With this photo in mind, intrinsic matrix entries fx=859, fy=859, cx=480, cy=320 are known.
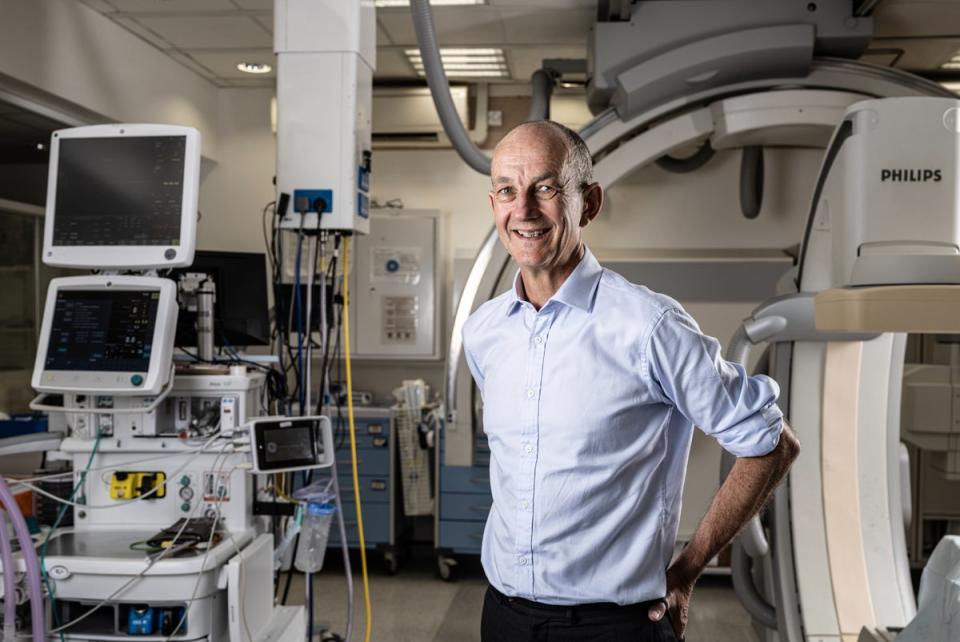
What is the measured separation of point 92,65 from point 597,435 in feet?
12.4

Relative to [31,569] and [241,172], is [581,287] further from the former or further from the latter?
[241,172]

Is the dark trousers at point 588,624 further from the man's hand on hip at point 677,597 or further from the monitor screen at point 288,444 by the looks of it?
the monitor screen at point 288,444

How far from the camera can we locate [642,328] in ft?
4.54

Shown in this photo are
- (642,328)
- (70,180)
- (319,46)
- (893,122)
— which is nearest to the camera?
(642,328)

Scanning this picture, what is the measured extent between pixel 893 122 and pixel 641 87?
2.10 metres

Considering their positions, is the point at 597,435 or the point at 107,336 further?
the point at 107,336

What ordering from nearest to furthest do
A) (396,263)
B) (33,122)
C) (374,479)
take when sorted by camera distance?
(33,122), (374,479), (396,263)

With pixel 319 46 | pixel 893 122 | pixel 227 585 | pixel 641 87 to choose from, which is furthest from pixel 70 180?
pixel 641 87

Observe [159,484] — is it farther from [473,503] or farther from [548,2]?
[548,2]

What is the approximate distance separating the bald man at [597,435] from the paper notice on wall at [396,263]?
12.8ft

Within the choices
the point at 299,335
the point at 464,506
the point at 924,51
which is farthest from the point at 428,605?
the point at 924,51

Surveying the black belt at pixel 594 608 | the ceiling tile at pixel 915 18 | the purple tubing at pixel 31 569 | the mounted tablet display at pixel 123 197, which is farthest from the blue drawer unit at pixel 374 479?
the black belt at pixel 594 608

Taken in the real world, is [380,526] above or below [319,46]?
below

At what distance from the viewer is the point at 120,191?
255cm
